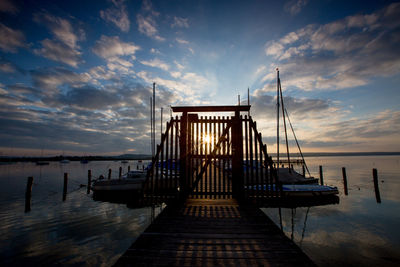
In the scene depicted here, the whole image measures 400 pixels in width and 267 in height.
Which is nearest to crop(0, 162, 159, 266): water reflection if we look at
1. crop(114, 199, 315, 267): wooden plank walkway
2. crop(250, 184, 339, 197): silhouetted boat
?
crop(114, 199, 315, 267): wooden plank walkway

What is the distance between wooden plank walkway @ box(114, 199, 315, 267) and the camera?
2986 mm

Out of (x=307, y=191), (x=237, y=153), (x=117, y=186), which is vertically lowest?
(x=117, y=186)

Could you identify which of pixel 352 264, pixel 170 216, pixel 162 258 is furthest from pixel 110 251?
pixel 352 264

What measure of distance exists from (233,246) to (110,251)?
20.9 ft

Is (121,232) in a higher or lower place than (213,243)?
lower

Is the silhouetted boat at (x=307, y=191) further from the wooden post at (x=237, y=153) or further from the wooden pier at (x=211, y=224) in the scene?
the wooden pier at (x=211, y=224)

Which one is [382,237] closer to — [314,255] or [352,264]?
[352,264]

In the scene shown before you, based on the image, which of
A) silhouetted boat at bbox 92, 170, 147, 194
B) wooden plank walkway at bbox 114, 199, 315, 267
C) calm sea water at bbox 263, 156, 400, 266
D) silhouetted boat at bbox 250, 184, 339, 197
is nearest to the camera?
wooden plank walkway at bbox 114, 199, 315, 267

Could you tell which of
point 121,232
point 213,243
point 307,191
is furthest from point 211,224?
point 307,191

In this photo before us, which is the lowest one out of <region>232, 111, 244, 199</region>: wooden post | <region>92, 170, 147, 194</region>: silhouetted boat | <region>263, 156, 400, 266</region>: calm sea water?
<region>263, 156, 400, 266</region>: calm sea water

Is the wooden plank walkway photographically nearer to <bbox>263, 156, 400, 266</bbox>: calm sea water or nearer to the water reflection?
the water reflection

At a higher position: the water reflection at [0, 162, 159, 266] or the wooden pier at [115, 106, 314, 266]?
the wooden pier at [115, 106, 314, 266]

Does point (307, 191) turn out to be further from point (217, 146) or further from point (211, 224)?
point (211, 224)

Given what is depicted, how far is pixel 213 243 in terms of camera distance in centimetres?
356
